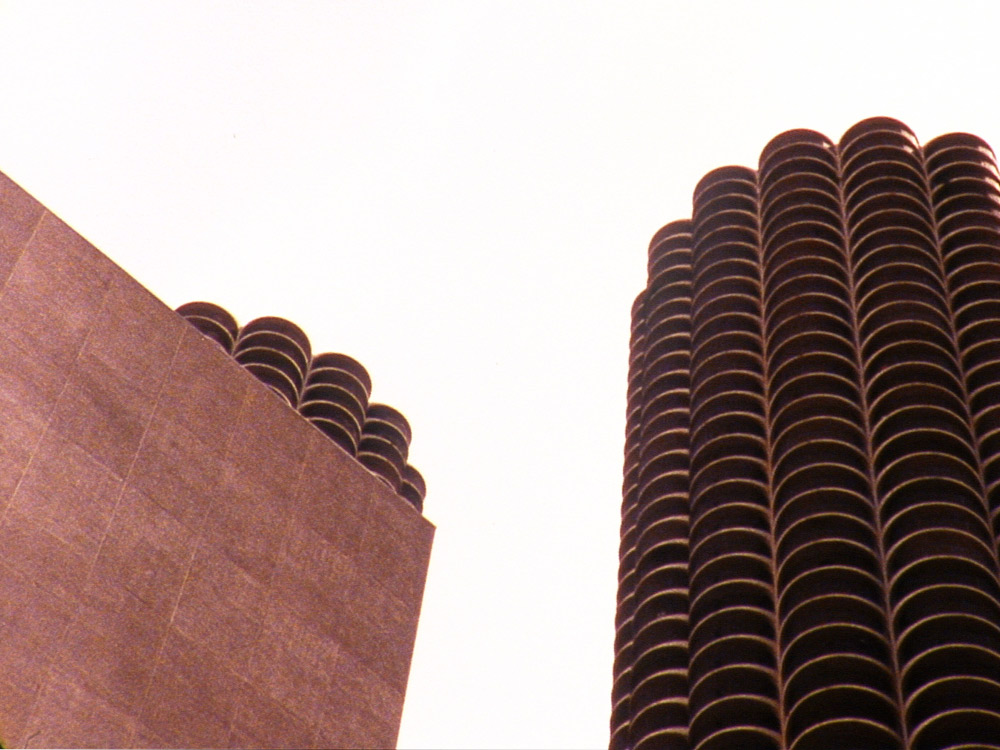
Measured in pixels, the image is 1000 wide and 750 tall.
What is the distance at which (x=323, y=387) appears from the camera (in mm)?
80625

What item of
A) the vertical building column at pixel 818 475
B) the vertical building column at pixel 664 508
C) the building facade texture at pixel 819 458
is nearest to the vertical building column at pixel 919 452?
the building facade texture at pixel 819 458

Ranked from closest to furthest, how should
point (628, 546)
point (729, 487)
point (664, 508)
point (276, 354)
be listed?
point (729, 487), point (664, 508), point (628, 546), point (276, 354)

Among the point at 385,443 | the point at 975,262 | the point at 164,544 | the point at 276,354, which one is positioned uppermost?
the point at 975,262

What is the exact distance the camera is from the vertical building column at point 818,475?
2207 inches

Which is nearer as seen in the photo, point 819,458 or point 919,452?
point 919,452

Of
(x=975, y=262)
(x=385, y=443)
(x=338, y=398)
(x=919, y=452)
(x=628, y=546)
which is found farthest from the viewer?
(x=385, y=443)

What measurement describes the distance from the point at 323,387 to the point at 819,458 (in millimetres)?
22807

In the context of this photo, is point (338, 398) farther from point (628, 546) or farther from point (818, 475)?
point (818, 475)

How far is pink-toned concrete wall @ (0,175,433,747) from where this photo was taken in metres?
54.7

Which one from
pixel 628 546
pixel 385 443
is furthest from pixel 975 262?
pixel 385 443

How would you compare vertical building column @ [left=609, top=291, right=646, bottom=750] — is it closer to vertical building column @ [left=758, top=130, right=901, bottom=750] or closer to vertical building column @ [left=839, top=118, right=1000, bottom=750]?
vertical building column @ [left=758, top=130, right=901, bottom=750]

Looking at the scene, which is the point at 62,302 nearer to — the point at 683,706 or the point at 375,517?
the point at 375,517

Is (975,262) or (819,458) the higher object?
(975,262)

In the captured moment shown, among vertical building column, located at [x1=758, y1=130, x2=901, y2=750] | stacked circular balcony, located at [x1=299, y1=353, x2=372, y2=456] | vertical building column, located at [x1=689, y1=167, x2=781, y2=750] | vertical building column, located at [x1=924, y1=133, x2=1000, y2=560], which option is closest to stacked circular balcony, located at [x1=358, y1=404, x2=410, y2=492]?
stacked circular balcony, located at [x1=299, y1=353, x2=372, y2=456]
